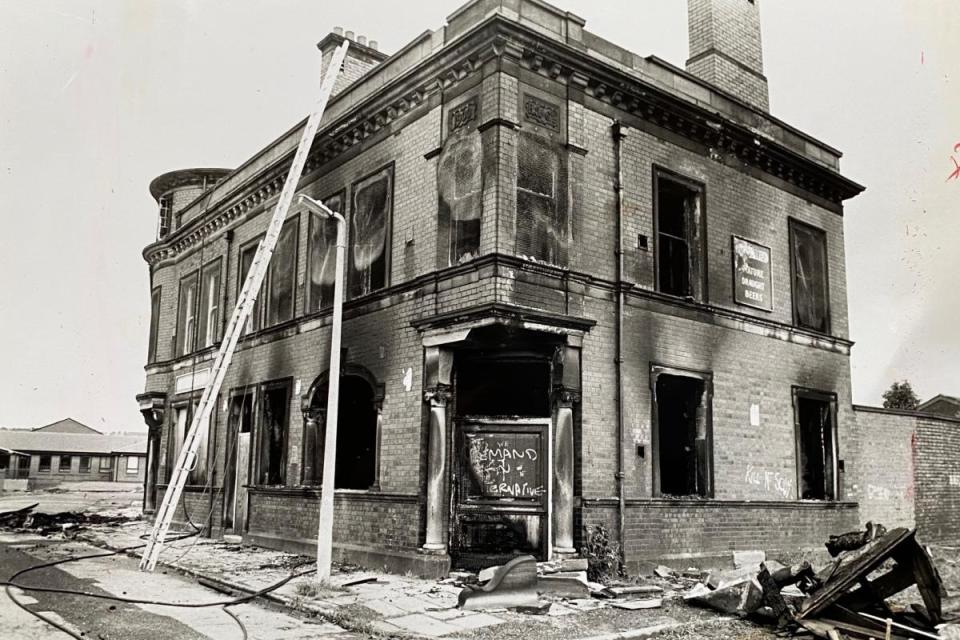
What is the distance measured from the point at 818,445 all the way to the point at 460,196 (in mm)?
9276

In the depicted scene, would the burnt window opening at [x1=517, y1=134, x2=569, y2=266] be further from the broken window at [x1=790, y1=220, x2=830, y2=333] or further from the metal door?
the broken window at [x1=790, y1=220, x2=830, y2=333]

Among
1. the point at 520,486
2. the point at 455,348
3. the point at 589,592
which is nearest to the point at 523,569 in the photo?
the point at 589,592

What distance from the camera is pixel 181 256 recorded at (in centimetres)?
2405

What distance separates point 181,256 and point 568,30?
603 inches

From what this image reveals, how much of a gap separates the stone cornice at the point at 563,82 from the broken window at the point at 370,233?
104cm

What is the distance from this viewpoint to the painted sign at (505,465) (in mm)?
12109

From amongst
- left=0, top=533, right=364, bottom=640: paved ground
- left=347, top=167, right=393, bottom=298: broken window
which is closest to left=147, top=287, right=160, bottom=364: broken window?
left=347, top=167, right=393, bottom=298: broken window

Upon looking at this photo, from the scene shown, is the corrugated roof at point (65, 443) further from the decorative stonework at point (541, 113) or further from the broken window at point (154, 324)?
the decorative stonework at point (541, 113)

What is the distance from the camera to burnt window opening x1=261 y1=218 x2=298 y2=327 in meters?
17.4

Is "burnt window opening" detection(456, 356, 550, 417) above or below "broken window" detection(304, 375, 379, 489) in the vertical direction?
above

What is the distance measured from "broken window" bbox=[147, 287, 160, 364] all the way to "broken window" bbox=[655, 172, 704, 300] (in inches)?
656

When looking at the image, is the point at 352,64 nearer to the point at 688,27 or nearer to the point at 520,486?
the point at 688,27

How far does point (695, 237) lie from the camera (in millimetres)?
14703

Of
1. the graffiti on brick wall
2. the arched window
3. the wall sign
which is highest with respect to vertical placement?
the wall sign
